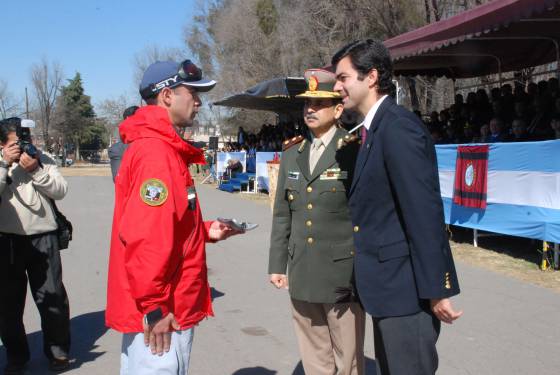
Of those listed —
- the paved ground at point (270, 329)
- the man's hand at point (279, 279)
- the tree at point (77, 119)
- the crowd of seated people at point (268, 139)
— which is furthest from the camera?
the tree at point (77, 119)

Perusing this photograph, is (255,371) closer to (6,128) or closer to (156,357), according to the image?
(156,357)

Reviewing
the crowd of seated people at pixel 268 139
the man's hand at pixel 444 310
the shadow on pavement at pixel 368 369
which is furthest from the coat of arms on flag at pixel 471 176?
the crowd of seated people at pixel 268 139

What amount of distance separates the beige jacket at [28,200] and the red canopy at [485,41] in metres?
6.55

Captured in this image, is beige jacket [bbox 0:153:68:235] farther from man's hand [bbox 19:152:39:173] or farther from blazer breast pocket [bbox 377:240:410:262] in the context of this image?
blazer breast pocket [bbox 377:240:410:262]

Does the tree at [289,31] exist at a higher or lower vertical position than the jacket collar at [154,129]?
higher

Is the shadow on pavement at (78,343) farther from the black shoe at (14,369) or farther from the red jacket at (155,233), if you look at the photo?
the red jacket at (155,233)

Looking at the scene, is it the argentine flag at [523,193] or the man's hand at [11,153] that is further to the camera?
the argentine flag at [523,193]

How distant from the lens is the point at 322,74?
10.9 ft

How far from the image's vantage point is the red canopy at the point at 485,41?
871 centimetres

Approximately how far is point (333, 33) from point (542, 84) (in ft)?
46.6

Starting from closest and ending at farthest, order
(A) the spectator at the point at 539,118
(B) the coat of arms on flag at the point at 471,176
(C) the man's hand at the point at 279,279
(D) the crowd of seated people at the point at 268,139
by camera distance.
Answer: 1. (C) the man's hand at the point at 279,279
2. (B) the coat of arms on flag at the point at 471,176
3. (A) the spectator at the point at 539,118
4. (D) the crowd of seated people at the point at 268,139

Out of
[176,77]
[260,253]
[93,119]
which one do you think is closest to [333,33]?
[260,253]

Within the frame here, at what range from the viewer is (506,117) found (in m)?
10.5

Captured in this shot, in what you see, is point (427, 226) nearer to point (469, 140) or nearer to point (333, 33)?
point (469, 140)
